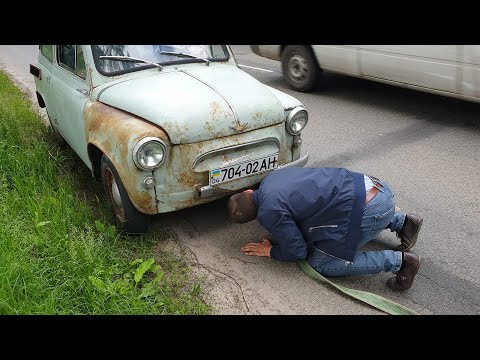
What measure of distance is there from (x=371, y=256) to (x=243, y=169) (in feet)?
3.54

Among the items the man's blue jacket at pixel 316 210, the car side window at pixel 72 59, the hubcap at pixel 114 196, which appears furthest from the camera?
the car side window at pixel 72 59

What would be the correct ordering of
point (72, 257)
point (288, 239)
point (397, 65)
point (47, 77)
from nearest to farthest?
point (288, 239) < point (72, 257) < point (47, 77) < point (397, 65)

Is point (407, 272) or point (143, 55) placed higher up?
point (143, 55)

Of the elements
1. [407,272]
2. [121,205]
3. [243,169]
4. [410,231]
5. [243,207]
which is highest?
[243,169]

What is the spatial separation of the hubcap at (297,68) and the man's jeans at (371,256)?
4349mm

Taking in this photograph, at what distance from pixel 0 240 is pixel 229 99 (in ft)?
6.28

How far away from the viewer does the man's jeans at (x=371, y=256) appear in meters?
2.95

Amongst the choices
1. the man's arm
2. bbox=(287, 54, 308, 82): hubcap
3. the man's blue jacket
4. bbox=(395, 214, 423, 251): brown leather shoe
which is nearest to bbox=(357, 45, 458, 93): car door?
bbox=(287, 54, 308, 82): hubcap

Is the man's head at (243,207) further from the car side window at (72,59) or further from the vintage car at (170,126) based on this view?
the car side window at (72,59)

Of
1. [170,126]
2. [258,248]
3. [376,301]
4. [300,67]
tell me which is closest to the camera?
[376,301]

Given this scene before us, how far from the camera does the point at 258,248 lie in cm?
335

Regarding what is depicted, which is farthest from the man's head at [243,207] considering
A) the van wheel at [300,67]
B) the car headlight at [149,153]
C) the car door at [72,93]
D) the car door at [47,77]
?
the van wheel at [300,67]

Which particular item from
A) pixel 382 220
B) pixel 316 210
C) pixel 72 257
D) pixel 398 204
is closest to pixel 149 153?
pixel 72 257

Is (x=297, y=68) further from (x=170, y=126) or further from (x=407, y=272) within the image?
(x=407, y=272)
